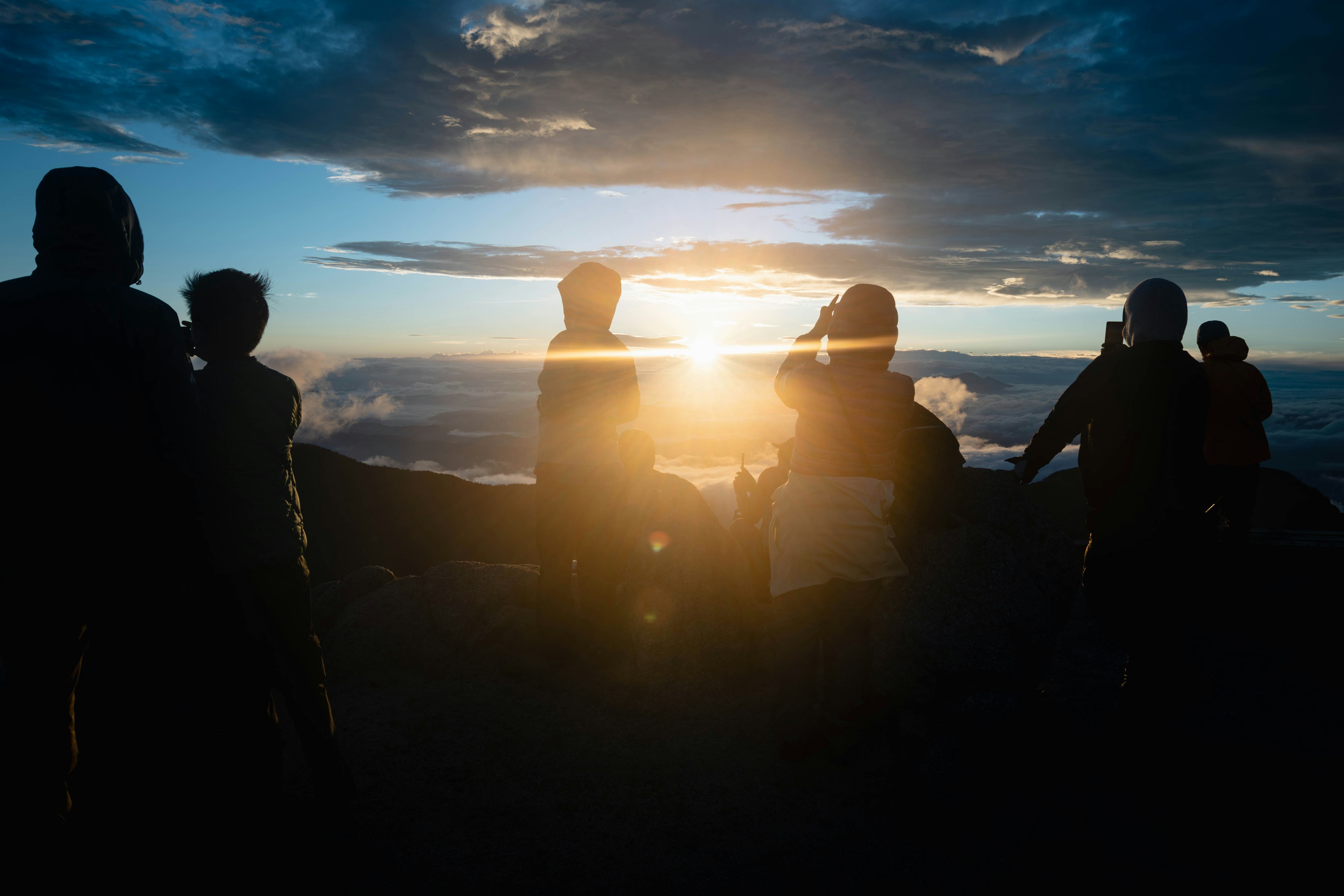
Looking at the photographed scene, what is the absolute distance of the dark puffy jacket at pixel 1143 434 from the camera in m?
3.40

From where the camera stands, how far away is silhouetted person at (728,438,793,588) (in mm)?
4984

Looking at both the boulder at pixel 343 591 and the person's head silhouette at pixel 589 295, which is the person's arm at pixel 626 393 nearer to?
the person's head silhouette at pixel 589 295

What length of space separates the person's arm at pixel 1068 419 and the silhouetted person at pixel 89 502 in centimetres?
377

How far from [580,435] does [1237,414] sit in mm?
5422

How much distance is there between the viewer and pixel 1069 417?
3609mm

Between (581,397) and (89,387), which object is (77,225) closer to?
(89,387)

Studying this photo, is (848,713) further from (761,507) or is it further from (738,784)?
(761,507)

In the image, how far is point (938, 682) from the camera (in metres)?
4.18

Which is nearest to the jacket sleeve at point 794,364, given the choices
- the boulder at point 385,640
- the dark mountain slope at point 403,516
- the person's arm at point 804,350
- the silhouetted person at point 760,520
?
the person's arm at point 804,350

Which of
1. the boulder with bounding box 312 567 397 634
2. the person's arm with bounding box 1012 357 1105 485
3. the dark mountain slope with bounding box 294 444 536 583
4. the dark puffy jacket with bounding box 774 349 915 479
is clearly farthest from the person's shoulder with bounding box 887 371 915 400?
the dark mountain slope with bounding box 294 444 536 583

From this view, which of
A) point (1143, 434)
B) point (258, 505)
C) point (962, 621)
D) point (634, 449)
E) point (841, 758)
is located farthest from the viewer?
point (634, 449)

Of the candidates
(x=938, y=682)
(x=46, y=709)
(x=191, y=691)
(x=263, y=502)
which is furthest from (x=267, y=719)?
(x=938, y=682)

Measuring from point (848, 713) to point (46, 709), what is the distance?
3388mm

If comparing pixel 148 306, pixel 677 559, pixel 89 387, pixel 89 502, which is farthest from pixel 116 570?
pixel 677 559
